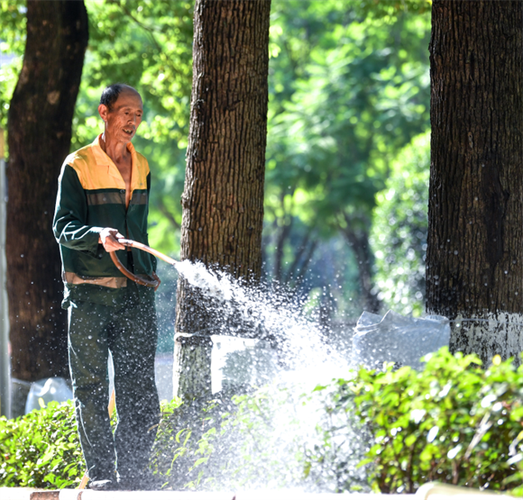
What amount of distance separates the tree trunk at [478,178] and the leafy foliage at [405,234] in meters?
8.40

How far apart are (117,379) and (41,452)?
864mm

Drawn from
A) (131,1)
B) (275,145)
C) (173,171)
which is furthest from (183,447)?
(173,171)

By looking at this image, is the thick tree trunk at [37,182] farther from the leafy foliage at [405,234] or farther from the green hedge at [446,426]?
the leafy foliage at [405,234]

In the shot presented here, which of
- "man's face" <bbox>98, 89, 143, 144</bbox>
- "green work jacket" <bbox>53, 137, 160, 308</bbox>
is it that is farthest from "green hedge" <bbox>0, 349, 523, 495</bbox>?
"man's face" <bbox>98, 89, 143, 144</bbox>

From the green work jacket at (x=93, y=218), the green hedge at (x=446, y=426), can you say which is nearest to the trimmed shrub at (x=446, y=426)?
the green hedge at (x=446, y=426)

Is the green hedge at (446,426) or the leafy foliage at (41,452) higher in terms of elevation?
the green hedge at (446,426)

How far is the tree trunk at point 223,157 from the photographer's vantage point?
4836 mm

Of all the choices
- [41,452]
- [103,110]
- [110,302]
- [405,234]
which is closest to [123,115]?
[103,110]

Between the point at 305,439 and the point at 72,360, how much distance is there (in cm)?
139

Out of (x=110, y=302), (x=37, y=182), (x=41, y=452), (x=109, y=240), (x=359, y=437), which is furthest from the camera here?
(x=37, y=182)

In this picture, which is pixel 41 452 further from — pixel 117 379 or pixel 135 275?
pixel 135 275

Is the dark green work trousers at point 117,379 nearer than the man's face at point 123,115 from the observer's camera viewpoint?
Yes

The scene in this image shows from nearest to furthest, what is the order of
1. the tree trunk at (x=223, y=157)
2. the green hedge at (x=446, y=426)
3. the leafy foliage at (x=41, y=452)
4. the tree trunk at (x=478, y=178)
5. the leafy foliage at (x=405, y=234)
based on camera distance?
the green hedge at (x=446, y=426) < the leafy foliage at (x=41, y=452) < the tree trunk at (x=478, y=178) < the tree trunk at (x=223, y=157) < the leafy foliage at (x=405, y=234)

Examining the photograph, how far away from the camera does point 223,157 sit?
489 cm
